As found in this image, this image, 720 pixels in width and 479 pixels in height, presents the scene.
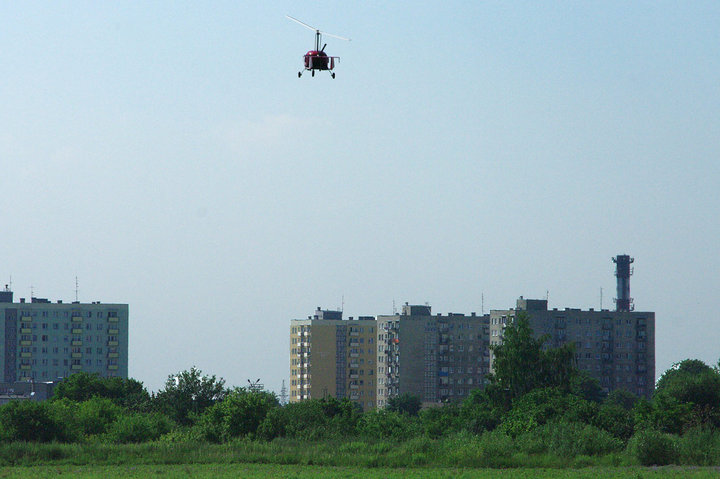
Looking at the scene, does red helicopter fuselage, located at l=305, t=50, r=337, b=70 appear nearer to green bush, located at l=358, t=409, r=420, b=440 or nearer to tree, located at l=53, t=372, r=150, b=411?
green bush, located at l=358, t=409, r=420, b=440

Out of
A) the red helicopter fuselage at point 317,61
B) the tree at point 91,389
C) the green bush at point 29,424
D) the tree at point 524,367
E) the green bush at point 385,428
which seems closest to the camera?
the red helicopter fuselage at point 317,61

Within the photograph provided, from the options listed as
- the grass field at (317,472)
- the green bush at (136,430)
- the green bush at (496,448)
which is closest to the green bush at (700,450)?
the grass field at (317,472)

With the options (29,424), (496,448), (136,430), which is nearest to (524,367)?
(136,430)

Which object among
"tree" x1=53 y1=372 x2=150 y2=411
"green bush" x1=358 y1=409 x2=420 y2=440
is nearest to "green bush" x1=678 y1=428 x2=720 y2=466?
"green bush" x1=358 y1=409 x2=420 y2=440

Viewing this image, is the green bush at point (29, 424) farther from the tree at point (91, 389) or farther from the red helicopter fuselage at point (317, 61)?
the tree at point (91, 389)

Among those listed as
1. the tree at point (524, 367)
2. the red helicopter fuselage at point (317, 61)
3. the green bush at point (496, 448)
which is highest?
the red helicopter fuselage at point (317, 61)

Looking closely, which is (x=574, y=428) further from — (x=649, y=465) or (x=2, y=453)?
(x=2, y=453)
